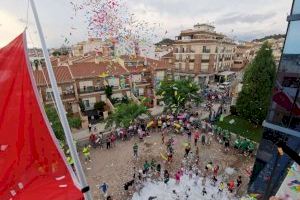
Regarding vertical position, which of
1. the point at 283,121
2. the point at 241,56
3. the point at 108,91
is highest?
the point at 283,121

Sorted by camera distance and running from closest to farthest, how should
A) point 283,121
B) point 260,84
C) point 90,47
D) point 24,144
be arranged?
1. point 24,144
2. point 283,121
3. point 260,84
4. point 90,47

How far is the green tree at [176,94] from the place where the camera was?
2817cm

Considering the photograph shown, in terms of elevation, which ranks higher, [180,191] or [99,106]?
[99,106]

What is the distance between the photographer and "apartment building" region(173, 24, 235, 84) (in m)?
46.0

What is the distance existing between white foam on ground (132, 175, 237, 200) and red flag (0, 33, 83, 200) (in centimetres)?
1091

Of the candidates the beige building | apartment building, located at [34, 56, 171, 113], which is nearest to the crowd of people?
apartment building, located at [34, 56, 171, 113]

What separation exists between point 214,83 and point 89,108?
30206 millimetres

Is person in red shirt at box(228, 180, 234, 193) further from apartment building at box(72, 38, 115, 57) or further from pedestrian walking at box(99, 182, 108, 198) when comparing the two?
apartment building at box(72, 38, 115, 57)

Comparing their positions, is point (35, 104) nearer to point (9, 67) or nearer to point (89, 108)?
point (9, 67)

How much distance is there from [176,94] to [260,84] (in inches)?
363

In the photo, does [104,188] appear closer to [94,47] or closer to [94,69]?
[94,69]

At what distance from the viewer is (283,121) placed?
5.57m

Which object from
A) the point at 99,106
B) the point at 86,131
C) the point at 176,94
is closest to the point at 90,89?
the point at 99,106

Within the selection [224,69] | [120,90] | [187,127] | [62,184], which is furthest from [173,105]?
[224,69]
